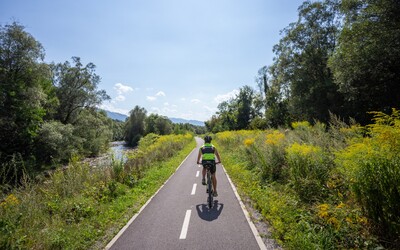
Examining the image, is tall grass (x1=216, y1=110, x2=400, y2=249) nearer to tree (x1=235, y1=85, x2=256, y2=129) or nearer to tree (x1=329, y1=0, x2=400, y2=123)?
tree (x1=329, y1=0, x2=400, y2=123)

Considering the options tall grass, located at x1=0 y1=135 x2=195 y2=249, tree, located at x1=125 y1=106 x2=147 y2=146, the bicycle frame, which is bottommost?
tall grass, located at x1=0 y1=135 x2=195 y2=249

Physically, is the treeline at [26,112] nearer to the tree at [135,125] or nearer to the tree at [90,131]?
the tree at [90,131]

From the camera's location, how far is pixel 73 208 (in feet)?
23.1

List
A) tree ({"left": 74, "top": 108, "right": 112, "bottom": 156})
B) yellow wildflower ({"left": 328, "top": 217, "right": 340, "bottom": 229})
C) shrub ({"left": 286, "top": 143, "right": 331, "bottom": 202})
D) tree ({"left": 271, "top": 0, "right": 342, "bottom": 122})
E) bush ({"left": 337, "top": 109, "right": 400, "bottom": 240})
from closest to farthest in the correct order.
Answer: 1. bush ({"left": 337, "top": 109, "right": 400, "bottom": 240})
2. yellow wildflower ({"left": 328, "top": 217, "right": 340, "bottom": 229})
3. shrub ({"left": 286, "top": 143, "right": 331, "bottom": 202})
4. tree ({"left": 271, "top": 0, "right": 342, "bottom": 122})
5. tree ({"left": 74, "top": 108, "right": 112, "bottom": 156})

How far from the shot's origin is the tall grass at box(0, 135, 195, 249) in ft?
16.3

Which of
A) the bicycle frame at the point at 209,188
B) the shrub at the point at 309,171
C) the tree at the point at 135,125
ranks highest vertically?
the tree at the point at 135,125

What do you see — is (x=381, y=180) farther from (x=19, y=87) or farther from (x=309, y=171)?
(x=19, y=87)

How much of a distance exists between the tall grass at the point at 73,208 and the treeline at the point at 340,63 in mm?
16239

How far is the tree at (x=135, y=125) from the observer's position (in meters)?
76.4

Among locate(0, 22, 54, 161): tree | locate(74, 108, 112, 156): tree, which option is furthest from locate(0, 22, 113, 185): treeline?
locate(74, 108, 112, 156): tree

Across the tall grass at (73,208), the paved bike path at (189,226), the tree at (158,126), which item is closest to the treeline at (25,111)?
the tall grass at (73,208)

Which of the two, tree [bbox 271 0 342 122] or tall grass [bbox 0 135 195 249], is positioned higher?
tree [bbox 271 0 342 122]

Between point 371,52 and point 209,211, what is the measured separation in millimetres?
18209

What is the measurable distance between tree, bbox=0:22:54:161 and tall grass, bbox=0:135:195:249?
53.6 ft
